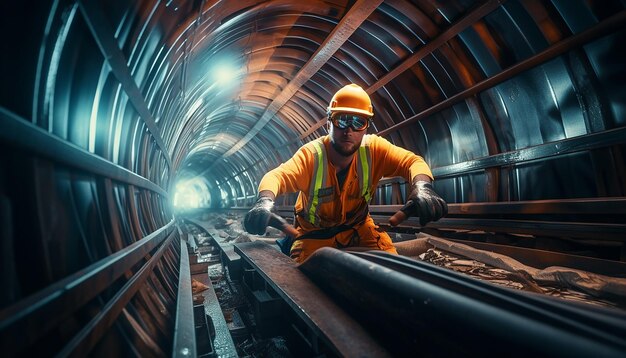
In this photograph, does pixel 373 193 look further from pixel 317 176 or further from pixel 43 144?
pixel 43 144

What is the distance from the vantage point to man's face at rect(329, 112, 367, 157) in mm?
3314

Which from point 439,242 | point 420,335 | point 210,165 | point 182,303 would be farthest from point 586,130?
point 210,165

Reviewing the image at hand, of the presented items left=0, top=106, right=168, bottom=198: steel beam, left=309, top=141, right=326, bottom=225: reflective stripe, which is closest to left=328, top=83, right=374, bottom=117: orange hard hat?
left=309, top=141, right=326, bottom=225: reflective stripe

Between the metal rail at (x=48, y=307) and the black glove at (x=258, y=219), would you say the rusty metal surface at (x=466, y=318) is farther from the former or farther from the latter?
the metal rail at (x=48, y=307)

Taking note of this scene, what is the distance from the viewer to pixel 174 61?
3564mm

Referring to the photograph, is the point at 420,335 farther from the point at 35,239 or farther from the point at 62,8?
the point at 62,8

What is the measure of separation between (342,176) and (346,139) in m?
0.50

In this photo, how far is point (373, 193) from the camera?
3699mm

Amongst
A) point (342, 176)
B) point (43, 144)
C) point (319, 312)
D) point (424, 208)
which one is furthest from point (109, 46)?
point (424, 208)

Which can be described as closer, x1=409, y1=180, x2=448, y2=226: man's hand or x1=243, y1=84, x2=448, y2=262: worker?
x1=409, y1=180, x2=448, y2=226: man's hand

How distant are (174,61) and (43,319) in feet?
10.6

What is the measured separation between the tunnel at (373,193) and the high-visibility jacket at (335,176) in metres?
0.72

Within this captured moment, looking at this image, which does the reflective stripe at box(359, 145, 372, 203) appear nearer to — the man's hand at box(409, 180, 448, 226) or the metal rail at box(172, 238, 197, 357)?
the man's hand at box(409, 180, 448, 226)

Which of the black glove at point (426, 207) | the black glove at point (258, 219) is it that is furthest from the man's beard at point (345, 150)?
the black glove at point (258, 219)
